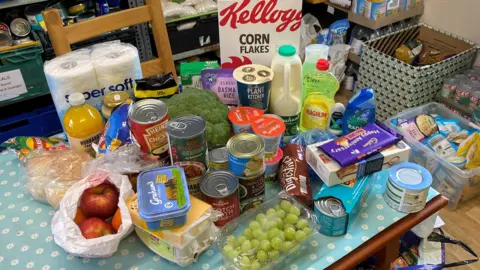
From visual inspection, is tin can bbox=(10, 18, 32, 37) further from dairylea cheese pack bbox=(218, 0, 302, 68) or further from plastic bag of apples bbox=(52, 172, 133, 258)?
plastic bag of apples bbox=(52, 172, 133, 258)

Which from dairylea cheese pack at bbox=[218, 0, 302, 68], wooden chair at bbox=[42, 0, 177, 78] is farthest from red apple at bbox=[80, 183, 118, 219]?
wooden chair at bbox=[42, 0, 177, 78]

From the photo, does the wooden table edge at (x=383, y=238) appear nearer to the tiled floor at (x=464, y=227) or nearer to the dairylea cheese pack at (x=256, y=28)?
the dairylea cheese pack at (x=256, y=28)

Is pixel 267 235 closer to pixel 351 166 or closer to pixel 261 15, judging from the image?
pixel 351 166

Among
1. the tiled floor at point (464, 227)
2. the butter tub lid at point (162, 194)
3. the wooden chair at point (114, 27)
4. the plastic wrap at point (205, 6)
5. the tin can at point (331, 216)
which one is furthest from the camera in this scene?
the plastic wrap at point (205, 6)

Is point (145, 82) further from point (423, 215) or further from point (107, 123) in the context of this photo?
point (423, 215)

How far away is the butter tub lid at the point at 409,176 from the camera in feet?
3.30

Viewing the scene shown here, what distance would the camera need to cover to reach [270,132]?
1062 mm

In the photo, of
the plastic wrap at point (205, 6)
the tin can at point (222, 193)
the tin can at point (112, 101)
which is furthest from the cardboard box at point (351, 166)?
the plastic wrap at point (205, 6)

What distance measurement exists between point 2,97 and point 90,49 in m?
1.14

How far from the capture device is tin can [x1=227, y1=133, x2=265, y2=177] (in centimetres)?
94

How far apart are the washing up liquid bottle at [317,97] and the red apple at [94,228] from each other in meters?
0.65

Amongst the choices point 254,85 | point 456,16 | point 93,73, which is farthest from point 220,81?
point 456,16

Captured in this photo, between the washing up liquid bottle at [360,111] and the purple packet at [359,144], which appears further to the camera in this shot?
the washing up liquid bottle at [360,111]

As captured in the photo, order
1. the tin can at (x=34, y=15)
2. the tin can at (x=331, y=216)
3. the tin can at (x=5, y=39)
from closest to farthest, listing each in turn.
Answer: the tin can at (x=331, y=216) → the tin can at (x=5, y=39) → the tin can at (x=34, y=15)
